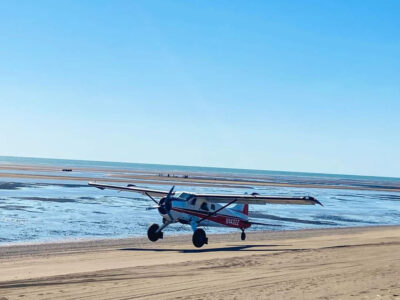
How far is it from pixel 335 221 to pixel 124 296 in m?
27.4

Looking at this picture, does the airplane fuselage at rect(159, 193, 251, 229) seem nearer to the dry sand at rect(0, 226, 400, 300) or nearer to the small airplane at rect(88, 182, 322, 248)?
the small airplane at rect(88, 182, 322, 248)

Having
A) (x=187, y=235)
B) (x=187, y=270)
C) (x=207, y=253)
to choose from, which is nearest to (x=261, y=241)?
(x=187, y=235)

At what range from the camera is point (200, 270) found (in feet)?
50.4

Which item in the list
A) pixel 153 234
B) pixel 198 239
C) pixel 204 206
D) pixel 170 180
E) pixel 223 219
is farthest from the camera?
pixel 170 180

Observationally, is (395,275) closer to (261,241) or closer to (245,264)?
(245,264)

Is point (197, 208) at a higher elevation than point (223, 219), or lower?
higher

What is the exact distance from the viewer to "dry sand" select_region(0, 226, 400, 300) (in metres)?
12.1

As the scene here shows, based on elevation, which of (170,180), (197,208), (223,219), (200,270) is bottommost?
(200,270)

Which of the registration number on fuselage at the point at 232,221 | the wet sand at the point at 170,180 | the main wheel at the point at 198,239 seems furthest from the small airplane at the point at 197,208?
→ the wet sand at the point at 170,180

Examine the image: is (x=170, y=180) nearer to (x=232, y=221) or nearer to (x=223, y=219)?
(x=232, y=221)

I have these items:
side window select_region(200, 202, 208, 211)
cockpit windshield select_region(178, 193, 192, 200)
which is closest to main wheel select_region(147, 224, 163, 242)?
cockpit windshield select_region(178, 193, 192, 200)

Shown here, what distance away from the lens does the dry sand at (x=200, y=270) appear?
12086 millimetres

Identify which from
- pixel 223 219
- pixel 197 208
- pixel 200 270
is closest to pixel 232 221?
pixel 223 219

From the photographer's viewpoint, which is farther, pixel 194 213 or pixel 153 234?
pixel 194 213
